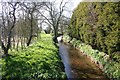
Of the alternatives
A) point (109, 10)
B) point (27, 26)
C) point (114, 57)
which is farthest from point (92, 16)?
point (27, 26)

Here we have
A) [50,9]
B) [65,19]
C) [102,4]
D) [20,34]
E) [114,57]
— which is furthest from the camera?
[65,19]

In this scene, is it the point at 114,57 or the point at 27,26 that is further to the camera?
the point at 27,26

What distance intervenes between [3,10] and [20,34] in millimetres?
5230

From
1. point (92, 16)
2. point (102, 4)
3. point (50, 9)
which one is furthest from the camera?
point (50, 9)

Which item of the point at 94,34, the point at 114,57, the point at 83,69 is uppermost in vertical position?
the point at 94,34

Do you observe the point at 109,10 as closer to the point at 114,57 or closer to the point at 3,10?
the point at 114,57

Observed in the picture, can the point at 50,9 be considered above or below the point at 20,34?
above

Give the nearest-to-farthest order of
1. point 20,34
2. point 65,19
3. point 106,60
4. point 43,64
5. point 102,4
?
1. point 43,64
2. point 106,60
3. point 102,4
4. point 20,34
5. point 65,19

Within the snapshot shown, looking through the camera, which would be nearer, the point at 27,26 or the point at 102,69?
the point at 102,69

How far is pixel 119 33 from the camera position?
654cm

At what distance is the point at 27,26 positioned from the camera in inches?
585

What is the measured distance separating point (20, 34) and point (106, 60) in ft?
27.9

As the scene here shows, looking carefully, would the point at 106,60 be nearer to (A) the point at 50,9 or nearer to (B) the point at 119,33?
(B) the point at 119,33

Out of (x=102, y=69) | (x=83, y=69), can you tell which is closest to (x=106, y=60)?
(x=102, y=69)
